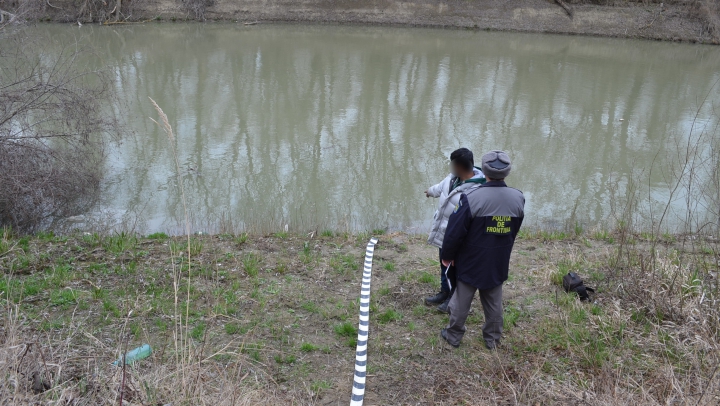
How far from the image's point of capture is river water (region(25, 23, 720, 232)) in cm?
951

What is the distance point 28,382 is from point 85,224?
5.83 meters

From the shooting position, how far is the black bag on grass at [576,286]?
5.44m

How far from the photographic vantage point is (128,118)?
12875 mm

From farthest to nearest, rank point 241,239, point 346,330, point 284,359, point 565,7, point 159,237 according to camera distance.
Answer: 1. point 565,7
2. point 159,237
3. point 241,239
4. point 346,330
5. point 284,359

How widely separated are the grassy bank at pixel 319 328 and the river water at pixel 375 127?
178 cm

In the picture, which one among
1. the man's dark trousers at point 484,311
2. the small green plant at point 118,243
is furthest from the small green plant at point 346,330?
the small green plant at point 118,243

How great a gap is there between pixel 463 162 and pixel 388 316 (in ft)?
5.24

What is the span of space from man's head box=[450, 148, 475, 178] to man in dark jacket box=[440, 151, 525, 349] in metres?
0.37

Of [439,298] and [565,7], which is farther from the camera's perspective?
[565,7]

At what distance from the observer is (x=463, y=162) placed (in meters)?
4.64

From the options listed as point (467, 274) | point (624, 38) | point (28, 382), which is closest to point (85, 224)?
point (28, 382)

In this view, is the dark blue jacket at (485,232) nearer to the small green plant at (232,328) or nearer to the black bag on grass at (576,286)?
the black bag on grass at (576,286)

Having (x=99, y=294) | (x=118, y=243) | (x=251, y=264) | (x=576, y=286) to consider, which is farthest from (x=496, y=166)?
(x=118, y=243)

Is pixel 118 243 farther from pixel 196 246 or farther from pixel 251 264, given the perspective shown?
pixel 251 264
